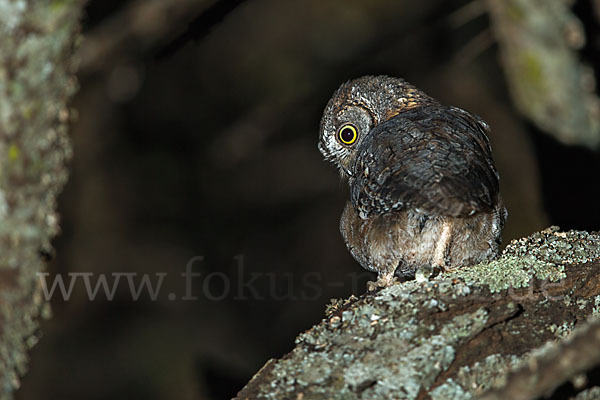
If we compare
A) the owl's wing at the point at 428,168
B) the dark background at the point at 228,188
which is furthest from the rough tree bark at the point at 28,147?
the dark background at the point at 228,188

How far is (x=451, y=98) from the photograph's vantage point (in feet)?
23.2

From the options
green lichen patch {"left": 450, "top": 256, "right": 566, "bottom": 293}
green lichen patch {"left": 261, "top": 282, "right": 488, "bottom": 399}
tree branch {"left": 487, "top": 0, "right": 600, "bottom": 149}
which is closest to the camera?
green lichen patch {"left": 261, "top": 282, "right": 488, "bottom": 399}

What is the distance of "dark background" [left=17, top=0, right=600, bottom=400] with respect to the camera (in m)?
6.58

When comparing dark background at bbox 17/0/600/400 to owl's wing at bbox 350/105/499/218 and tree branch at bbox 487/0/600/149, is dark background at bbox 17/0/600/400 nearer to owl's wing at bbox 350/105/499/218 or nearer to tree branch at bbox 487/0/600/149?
tree branch at bbox 487/0/600/149

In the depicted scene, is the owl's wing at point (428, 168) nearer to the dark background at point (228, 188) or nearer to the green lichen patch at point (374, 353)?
the green lichen patch at point (374, 353)

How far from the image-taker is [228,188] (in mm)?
8211

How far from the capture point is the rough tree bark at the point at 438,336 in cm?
233

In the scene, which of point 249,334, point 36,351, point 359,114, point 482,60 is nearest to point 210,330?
point 249,334

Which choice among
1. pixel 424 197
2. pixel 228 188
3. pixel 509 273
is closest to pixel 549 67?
pixel 424 197

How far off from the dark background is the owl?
1.64 meters

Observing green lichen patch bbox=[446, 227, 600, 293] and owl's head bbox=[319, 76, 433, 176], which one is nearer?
green lichen patch bbox=[446, 227, 600, 293]

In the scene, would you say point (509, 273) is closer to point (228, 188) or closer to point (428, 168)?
point (428, 168)

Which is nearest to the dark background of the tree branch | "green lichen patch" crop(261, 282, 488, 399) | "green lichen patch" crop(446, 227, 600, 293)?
the tree branch

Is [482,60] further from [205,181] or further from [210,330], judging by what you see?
[210,330]
